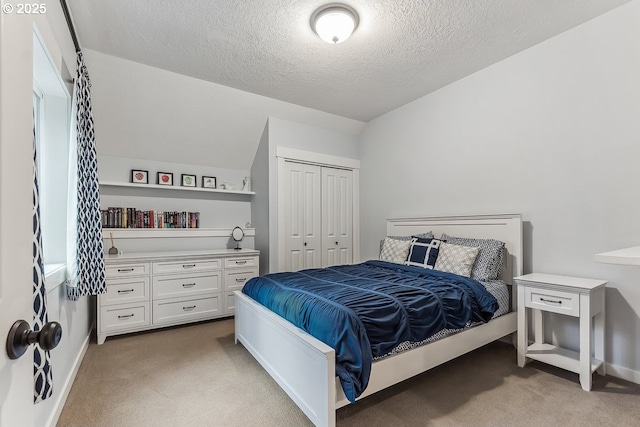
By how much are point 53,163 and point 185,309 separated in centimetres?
196

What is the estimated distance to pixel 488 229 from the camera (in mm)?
2967

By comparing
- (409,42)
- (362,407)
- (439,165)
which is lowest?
(362,407)

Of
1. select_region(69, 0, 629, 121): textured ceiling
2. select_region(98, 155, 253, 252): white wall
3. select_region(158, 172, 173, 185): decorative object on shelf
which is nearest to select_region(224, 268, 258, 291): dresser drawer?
select_region(98, 155, 253, 252): white wall

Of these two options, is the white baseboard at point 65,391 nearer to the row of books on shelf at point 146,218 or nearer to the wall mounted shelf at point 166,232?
the wall mounted shelf at point 166,232

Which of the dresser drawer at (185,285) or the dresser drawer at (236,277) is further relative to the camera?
the dresser drawer at (236,277)

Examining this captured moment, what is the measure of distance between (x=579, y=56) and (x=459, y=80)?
1.05 m

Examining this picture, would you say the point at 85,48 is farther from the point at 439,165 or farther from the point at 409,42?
the point at 439,165

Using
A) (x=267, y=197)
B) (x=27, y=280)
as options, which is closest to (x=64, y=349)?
(x=27, y=280)

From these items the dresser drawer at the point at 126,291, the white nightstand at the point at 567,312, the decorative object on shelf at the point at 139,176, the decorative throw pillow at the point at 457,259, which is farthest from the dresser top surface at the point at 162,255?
the white nightstand at the point at 567,312

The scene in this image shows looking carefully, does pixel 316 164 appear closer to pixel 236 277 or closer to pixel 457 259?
pixel 236 277

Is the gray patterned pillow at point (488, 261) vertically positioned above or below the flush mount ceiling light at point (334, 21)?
below

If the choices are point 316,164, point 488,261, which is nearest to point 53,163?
point 316,164

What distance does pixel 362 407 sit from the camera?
6.21ft

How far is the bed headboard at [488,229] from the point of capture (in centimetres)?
273
